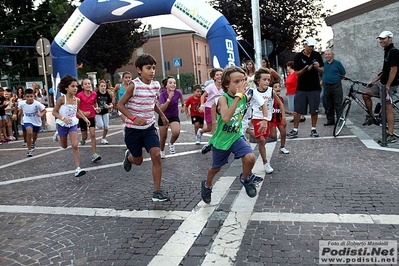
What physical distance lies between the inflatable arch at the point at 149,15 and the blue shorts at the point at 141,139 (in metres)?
6.74

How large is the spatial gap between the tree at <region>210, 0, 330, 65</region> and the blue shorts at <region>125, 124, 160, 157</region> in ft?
49.3

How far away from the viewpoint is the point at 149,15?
12.2 meters

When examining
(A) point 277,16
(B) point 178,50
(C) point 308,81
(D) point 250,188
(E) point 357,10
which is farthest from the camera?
(B) point 178,50

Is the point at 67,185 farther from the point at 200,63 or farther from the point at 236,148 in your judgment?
the point at 200,63

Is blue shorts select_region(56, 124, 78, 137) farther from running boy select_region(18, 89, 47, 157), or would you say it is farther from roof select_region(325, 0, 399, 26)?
roof select_region(325, 0, 399, 26)

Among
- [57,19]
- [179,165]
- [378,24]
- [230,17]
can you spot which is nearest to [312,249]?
[179,165]

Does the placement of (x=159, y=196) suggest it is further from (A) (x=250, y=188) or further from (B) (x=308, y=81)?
(B) (x=308, y=81)

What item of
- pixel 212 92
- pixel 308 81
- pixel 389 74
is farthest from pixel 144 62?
pixel 308 81

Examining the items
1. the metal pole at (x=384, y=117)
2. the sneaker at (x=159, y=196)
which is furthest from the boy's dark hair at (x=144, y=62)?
the metal pole at (x=384, y=117)

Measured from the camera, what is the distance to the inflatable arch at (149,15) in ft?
36.9

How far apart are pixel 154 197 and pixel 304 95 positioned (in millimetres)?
5541

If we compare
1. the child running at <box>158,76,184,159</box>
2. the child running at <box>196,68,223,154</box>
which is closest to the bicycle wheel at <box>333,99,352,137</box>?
the child running at <box>196,68,223,154</box>

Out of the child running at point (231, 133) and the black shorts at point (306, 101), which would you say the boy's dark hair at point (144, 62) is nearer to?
the child running at point (231, 133)

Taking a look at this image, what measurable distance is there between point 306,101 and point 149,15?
592 centimetres
